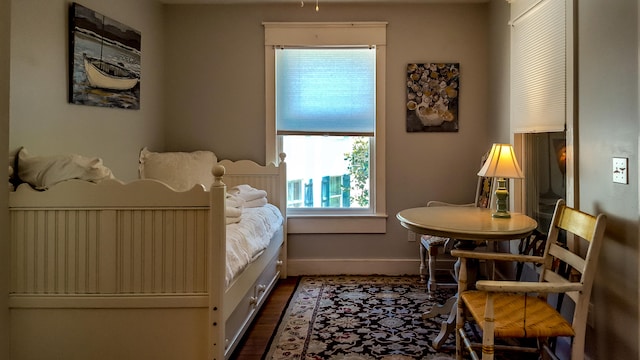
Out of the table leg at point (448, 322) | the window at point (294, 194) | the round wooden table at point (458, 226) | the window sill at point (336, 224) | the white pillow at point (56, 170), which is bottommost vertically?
the table leg at point (448, 322)

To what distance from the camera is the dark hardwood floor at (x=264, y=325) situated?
2492 mm

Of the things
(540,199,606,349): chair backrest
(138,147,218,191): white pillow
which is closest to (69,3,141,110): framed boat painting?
(138,147,218,191): white pillow

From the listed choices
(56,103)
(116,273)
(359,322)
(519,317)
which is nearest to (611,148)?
(519,317)

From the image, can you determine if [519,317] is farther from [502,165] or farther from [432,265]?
[432,265]

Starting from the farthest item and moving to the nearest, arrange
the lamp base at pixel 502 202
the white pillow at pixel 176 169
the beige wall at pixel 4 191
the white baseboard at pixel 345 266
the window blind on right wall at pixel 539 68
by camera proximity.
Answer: the white baseboard at pixel 345 266
the white pillow at pixel 176 169
the lamp base at pixel 502 202
the window blind on right wall at pixel 539 68
the beige wall at pixel 4 191

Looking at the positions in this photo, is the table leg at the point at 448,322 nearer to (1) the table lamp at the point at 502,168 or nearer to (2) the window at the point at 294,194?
(1) the table lamp at the point at 502,168

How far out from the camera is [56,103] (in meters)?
2.46

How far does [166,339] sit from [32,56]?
61.4 inches

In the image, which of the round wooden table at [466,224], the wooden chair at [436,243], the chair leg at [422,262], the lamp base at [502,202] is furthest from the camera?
the chair leg at [422,262]

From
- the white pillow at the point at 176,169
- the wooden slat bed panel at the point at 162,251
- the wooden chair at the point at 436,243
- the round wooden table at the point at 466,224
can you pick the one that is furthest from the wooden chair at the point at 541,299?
the white pillow at the point at 176,169

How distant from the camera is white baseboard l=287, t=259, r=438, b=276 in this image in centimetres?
395

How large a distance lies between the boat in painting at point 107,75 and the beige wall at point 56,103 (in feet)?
0.52

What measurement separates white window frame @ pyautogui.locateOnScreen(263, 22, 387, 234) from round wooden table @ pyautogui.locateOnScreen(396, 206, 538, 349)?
1.11m

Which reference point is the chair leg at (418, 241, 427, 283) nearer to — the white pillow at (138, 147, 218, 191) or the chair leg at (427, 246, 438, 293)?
the chair leg at (427, 246, 438, 293)
